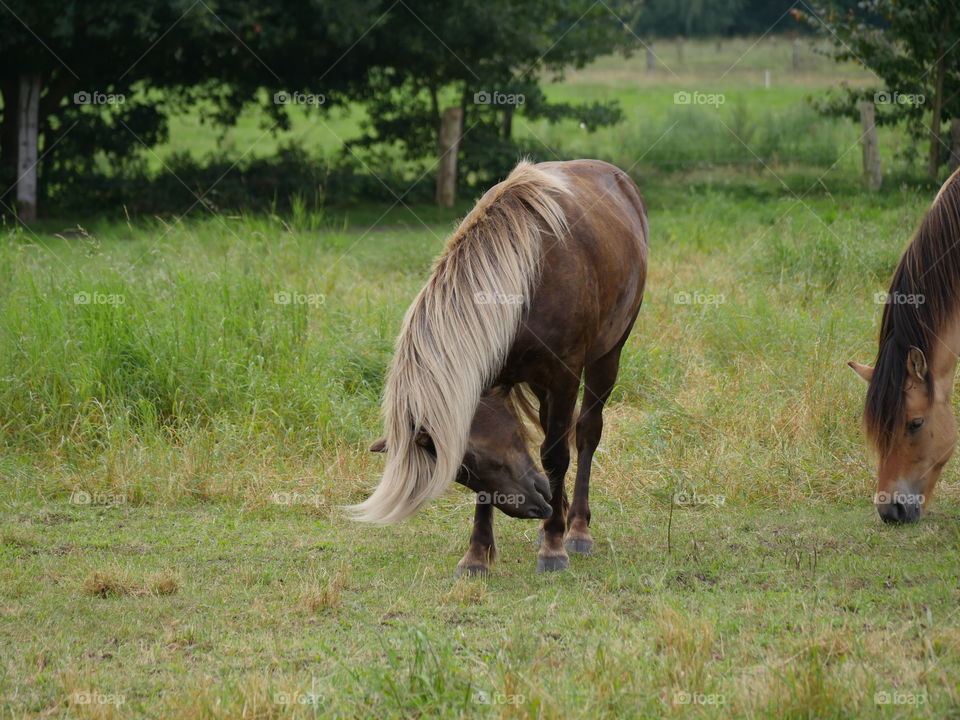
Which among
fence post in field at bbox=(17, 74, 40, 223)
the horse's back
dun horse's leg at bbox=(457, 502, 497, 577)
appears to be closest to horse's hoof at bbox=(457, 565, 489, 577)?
dun horse's leg at bbox=(457, 502, 497, 577)

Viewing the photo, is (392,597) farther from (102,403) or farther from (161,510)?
(102,403)

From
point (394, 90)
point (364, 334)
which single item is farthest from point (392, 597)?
point (394, 90)

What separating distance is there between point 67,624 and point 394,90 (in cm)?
1493

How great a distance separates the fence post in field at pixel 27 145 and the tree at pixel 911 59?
11.1 metres

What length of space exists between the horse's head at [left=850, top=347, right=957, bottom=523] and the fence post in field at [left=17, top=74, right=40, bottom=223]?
1220cm

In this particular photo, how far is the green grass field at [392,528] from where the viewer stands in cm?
340

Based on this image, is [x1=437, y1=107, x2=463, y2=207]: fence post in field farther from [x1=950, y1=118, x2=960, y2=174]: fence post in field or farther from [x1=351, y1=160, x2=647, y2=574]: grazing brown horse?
[x1=351, y1=160, x2=647, y2=574]: grazing brown horse

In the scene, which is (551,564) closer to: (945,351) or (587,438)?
(587,438)

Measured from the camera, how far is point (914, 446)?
4.97m

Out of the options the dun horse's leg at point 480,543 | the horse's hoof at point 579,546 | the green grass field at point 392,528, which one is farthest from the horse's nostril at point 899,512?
the dun horse's leg at point 480,543

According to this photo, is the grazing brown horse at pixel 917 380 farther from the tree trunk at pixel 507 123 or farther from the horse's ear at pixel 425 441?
the tree trunk at pixel 507 123

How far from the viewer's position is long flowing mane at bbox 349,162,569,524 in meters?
4.10

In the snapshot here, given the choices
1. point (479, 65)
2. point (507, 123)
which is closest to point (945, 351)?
point (479, 65)

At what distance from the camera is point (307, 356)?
A: 7.26 meters
